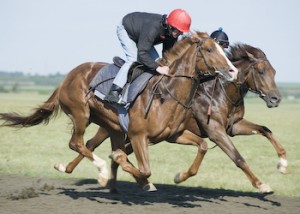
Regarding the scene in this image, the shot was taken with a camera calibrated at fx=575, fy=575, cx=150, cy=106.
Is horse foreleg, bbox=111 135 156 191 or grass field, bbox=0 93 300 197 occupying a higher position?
horse foreleg, bbox=111 135 156 191

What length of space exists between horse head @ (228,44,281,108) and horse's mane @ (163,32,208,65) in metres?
1.55

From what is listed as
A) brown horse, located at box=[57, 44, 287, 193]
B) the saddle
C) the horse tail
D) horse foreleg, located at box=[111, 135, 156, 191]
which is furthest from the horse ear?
the horse tail

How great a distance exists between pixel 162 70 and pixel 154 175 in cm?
442

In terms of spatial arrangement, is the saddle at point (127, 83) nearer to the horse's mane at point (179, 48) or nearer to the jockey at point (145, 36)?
the jockey at point (145, 36)

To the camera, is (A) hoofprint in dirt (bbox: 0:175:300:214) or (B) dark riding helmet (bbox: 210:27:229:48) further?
(B) dark riding helmet (bbox: 210:27:229:48)

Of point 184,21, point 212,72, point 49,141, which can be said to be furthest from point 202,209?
point 49,141

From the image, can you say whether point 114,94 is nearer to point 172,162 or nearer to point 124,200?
point 124,200

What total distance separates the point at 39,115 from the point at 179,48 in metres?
2.79

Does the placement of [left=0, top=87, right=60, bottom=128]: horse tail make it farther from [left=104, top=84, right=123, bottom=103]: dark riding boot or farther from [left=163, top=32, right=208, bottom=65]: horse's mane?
[left=163, top=32, right=208, bottom=65]: horse's mane

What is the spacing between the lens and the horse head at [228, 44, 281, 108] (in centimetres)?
820

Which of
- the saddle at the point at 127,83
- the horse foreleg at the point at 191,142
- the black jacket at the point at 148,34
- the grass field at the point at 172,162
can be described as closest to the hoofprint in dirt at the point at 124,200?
the horse foreleg at the point at 191,142

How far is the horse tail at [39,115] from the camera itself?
8.82 metres

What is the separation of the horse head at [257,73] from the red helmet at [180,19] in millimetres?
1943

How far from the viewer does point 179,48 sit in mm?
7305
